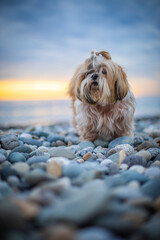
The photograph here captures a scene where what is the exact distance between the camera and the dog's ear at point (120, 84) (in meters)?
3.18

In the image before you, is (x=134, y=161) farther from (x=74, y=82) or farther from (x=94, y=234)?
(x=74, y=82)

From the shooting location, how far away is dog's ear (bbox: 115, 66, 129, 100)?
3178 mm

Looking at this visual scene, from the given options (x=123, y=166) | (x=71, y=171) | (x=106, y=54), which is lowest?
(x=123, y=166)

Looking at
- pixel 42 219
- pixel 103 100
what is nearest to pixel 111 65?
pixel 103 100

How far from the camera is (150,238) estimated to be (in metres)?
1.05

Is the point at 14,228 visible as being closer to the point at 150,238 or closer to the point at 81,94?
the point at 150,238

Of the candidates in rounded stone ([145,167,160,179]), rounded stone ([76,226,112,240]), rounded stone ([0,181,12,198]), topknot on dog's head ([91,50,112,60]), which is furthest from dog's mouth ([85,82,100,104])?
rounded stone ([76,226,112,240])

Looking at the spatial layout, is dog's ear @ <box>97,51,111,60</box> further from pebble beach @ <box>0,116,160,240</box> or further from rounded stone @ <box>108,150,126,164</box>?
pebble beach @ <box>0,116,160,240</box>

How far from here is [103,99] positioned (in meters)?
3.16

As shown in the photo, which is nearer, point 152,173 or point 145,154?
point 152,173

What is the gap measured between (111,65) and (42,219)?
253cm

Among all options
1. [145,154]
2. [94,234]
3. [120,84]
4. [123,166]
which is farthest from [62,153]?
[94,234]

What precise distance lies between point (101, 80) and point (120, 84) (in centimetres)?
34

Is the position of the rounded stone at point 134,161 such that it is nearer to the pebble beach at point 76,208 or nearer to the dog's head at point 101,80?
the pebble beach at point 76,208
